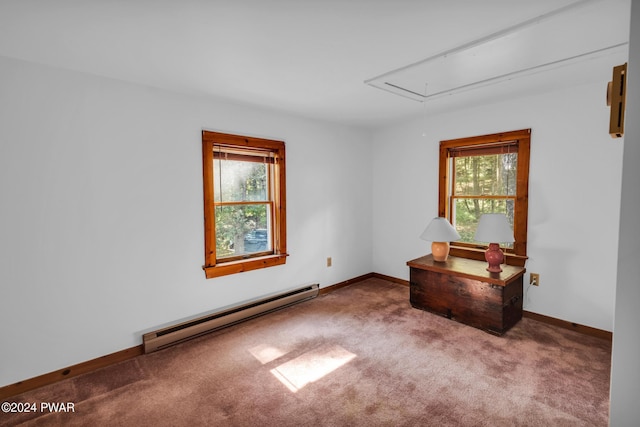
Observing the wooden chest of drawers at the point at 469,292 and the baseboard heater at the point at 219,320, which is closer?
the baseboard heater at the point at 219,320

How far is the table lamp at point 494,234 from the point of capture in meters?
3.02

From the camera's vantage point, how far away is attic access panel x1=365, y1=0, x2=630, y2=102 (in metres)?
1.74

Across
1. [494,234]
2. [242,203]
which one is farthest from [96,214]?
[494,234]

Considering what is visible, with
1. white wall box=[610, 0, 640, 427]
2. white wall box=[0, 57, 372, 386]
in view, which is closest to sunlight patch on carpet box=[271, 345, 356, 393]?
white wall box=[0, 57, 372, 386]

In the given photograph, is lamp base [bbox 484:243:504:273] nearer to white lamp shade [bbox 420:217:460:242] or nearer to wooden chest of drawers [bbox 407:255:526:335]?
wooden chest of drawers [bbox 407:255:526:335]

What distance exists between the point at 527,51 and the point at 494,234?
161 centimetres

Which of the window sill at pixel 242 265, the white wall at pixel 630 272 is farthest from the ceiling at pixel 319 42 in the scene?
the window sill at pixel 242 265

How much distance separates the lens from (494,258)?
3.12m

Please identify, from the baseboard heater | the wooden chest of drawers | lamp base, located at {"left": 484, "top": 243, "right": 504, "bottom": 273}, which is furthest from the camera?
lamp base, located at {"left": 484, "top": 243, "right": 504, "bottom": 273}

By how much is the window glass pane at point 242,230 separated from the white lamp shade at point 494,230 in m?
2.33

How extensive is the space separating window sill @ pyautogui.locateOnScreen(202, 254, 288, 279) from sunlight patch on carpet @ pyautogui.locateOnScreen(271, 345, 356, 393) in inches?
46.1

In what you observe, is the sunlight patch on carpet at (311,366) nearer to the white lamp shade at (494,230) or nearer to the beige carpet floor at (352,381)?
the beige carpet floor at (352,381)

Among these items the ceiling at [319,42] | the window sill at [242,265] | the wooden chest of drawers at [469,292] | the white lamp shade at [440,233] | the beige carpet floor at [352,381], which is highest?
the ceiling at [319,42]

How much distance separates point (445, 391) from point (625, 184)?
1.87 meters
